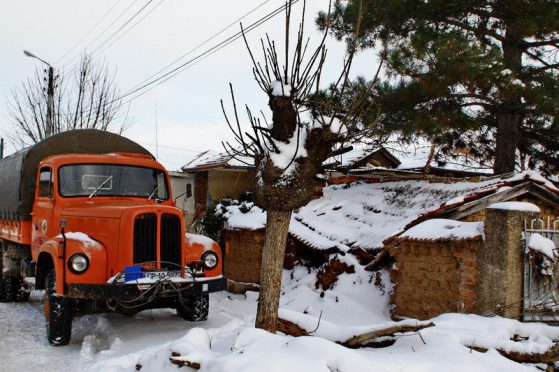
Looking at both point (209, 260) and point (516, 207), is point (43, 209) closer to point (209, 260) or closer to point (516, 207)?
point (209, 260)

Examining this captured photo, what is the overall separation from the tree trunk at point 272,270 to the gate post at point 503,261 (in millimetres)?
3318

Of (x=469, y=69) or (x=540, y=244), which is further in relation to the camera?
(x=469, y=69)

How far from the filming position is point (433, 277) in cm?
797

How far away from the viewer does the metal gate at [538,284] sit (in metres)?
7.28

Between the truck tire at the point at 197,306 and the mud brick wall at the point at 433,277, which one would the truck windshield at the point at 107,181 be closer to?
the truck tire at the point at 197,306

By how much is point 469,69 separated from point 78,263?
787 cm

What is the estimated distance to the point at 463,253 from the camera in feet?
24.8

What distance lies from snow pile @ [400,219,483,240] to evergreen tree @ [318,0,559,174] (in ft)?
11.1

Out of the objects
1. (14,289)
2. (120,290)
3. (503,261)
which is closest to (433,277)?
(503,261)

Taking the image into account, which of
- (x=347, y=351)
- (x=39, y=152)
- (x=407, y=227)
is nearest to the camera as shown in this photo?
(x=347, y=351)

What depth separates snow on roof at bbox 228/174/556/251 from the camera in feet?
32.7

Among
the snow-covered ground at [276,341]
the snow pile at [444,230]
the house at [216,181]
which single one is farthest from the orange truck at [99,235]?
the house at [216,181]

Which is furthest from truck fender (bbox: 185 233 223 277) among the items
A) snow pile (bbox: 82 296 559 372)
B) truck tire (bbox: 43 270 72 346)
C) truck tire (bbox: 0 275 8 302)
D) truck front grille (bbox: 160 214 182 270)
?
truck tire (bbox: 0 275 8 302)

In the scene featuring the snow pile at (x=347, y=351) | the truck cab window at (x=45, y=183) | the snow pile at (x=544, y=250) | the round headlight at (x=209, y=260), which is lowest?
the snow pile at (x=347, y=351)
